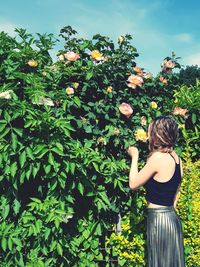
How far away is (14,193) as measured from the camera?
3.42m

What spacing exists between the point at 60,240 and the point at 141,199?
854mm

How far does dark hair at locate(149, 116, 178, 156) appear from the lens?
2.87m

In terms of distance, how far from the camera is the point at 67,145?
3412mm

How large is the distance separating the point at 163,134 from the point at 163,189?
37 cm

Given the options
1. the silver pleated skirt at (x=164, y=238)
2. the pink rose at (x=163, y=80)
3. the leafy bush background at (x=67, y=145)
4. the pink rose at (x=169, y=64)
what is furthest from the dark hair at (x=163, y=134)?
the pink rose at (x=169, y=64)

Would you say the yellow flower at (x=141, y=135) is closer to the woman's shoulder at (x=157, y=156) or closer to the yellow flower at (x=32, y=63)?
the woman's shoulder at (x=157, y=156)

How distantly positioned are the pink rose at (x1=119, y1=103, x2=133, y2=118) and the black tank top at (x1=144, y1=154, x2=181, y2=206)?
95 cm

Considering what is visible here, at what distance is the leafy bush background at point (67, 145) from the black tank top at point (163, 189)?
0.67 meters

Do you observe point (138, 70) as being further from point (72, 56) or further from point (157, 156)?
point (157, 156)

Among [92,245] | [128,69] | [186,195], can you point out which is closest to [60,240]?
[92,245]

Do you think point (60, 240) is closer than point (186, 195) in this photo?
Yes

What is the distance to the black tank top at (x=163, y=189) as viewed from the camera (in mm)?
2879

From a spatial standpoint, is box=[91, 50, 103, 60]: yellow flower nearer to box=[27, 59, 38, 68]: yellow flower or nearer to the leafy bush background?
the leafy bush background

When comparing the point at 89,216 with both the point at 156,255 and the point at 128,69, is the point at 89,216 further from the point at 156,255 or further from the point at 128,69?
the point at 128,69
